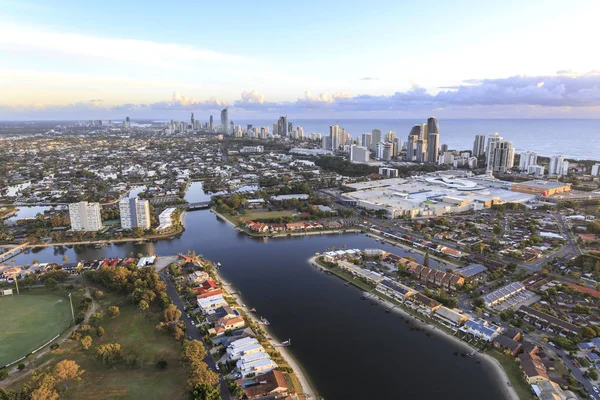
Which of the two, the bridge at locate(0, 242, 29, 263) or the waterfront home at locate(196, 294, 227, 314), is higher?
the waterfront home at locate(196, 294, 227, 314)

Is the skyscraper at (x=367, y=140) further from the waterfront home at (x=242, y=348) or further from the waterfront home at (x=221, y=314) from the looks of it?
the waterfront home at (x=242, y=348)

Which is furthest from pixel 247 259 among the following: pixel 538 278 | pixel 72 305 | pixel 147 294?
pixel 538 278

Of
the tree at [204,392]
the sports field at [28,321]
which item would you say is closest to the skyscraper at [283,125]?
the sports field at [28,321]

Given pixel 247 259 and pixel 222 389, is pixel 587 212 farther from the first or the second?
pixel 222 389

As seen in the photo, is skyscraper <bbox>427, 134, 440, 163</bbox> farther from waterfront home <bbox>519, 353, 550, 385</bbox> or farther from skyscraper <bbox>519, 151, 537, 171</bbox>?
waterfront home <bbox>519, 353, 550, 385</bbox>

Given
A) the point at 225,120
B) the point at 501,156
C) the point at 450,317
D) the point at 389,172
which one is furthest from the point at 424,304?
A: the point at 225,120

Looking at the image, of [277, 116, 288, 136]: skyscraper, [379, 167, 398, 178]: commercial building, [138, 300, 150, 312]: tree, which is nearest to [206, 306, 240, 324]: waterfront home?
[138, 300, 150, 312]: tree

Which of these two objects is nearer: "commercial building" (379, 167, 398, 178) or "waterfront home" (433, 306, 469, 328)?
"waterfront home" (433, 306, 469, 328)

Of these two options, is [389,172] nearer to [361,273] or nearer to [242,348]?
[361,273]

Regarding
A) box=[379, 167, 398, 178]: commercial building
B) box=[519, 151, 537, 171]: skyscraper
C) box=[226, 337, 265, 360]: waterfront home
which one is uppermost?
box=[519, 151, 537, 171]: skyscraper
